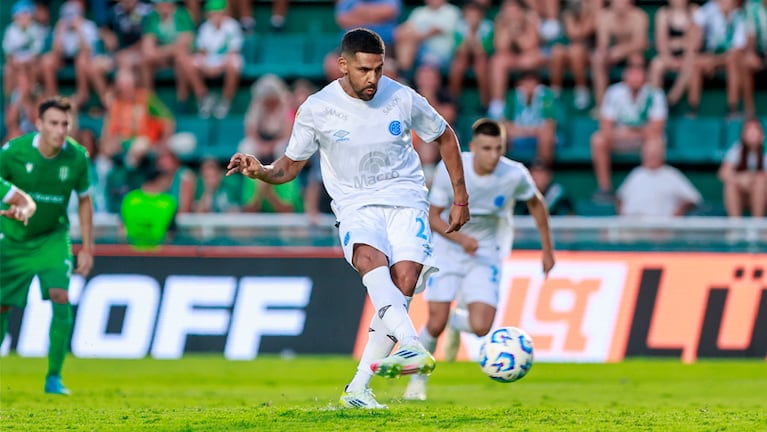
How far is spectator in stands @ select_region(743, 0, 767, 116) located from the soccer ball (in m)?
10.8

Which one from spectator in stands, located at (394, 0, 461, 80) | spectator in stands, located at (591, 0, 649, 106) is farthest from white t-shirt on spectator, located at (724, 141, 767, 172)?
spectator in stands, located at (394, 0, 461, 80)

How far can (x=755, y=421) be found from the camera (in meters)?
8.51

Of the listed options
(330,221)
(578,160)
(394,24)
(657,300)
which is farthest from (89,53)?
(657,300)

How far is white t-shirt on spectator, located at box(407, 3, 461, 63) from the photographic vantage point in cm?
2012

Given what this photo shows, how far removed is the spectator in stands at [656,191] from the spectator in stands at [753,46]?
235 cm

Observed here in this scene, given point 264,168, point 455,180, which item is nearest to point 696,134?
point 455,180

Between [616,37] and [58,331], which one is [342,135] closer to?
[58,331]

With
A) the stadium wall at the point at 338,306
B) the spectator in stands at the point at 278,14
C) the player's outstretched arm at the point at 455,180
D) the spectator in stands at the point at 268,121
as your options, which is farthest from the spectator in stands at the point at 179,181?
the player's outstretched arm at the point at 455,180

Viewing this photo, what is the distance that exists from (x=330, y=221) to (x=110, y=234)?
2924mm

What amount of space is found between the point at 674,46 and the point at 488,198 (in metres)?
8.79

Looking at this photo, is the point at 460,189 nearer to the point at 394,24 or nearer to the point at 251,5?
the point at 394,24

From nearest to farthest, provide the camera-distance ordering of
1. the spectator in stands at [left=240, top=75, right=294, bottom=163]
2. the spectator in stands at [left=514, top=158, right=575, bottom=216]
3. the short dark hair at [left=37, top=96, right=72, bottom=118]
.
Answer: the short dark hair at [left=37, top=96, right=72, bottom=118] < the spectator in stands at [left=514, top=158, right=575, bottom=216] < the spectator in stands at [left=240, top=75, right=294, bottom=163]

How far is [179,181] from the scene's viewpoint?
1872cm

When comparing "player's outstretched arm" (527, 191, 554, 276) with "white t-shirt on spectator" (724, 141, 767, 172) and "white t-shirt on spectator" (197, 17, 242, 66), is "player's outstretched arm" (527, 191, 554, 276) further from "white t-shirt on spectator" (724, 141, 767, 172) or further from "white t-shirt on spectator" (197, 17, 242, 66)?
"white t-shirt on spectator" (197, 17, 242, 66)
